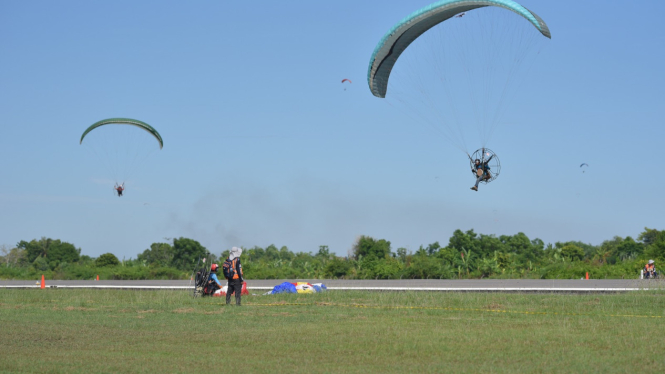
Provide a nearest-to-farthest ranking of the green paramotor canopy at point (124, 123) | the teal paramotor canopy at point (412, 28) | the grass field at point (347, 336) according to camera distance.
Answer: the grass field at point (347, 336)
the teal paramotor canopy at point (412, 28)
the green paramotor canopy at point (124, 123)

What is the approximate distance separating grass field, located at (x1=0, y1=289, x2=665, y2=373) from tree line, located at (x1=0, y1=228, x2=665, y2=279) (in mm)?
14773

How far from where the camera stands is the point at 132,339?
1258cm

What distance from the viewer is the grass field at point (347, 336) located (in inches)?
382

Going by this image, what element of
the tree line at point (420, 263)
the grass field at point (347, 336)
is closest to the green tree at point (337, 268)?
the tree line at point (420, 263)

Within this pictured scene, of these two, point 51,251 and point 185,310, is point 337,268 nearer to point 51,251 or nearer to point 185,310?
point 185,310

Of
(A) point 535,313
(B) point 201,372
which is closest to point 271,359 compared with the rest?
(B) point 201,372

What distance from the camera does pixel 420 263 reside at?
3991cm

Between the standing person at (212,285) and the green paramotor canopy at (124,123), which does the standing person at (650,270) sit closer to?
the standing person at (212,285)

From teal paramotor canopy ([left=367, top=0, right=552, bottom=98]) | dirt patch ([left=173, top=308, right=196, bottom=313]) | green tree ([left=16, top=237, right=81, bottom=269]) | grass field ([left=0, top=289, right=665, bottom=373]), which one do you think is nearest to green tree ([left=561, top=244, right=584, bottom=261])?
teal paramotor canopy ([left=367, top=0, right=552, bottom=98])

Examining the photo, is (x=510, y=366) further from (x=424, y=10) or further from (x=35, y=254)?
(x=35, y=254)

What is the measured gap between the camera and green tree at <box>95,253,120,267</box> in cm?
5569

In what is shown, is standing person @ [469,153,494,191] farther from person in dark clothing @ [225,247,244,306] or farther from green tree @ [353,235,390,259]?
green tree @ [353,235,390,259]

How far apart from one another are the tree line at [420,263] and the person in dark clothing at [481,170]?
44.4 ft

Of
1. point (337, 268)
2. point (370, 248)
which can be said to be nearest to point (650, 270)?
point (337, 268)
